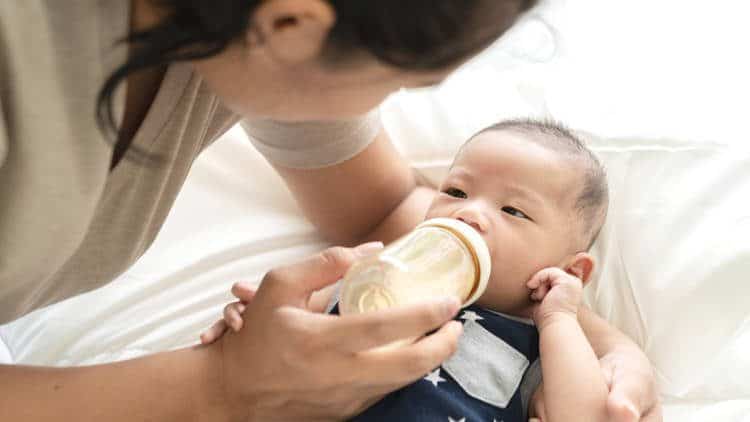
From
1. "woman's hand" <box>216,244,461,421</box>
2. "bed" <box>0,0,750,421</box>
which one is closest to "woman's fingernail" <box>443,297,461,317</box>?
"woman's hand" <box>216,244,461,421</box>

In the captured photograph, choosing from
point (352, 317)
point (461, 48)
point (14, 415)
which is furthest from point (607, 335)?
point (14, 415)

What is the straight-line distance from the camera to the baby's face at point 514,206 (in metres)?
1.16

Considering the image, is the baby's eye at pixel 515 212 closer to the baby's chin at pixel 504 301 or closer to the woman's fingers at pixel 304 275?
the baby's chin at pixel 504 301

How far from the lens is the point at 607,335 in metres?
1.22

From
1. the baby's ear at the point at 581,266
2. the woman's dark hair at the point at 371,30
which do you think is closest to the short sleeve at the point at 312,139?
the baby's ear at the point at 581,266

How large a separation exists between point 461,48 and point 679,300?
747 millimetres

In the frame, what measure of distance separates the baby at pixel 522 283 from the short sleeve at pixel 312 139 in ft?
0.49

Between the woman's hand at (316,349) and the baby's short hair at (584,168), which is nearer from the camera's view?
the woman's hand at (316,349)

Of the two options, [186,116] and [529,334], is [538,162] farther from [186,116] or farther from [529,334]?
[186,116]

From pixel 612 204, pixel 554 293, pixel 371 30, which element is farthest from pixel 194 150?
pixel 612 204

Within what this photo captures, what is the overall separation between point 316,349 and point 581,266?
524mm

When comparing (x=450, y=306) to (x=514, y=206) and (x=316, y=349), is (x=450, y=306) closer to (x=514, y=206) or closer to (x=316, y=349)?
(x=316, y=349)

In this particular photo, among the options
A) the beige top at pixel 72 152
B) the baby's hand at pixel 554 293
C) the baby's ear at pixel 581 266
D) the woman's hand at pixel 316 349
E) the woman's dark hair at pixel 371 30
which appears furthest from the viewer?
the baby's ear at pixel 581 266

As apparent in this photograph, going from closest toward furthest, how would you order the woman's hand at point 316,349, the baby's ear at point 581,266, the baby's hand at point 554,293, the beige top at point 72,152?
the beige top at point 72,152 < the woman's hand at point 316,349 < the baby's hand at point 554,293 < the baby's ear at point 581,266
